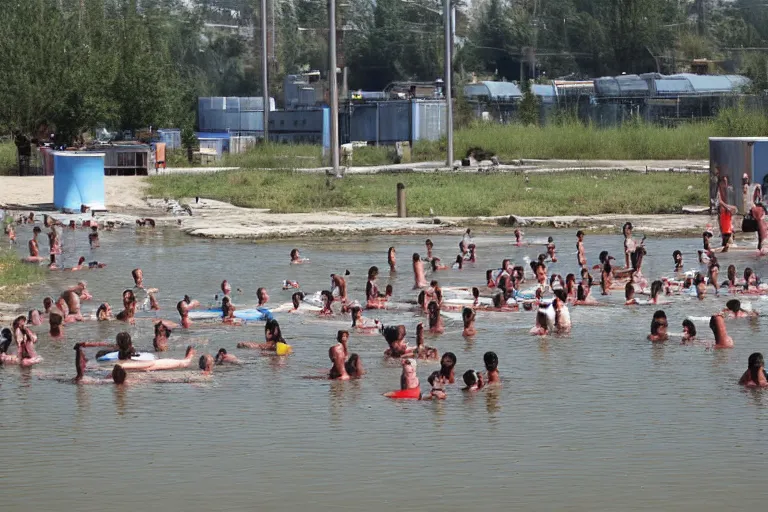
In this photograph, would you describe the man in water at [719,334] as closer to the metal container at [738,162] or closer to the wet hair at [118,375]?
the wet hair at [118,375]

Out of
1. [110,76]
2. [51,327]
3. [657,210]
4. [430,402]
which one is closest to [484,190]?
[657,210]

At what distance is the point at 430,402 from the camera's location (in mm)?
15422

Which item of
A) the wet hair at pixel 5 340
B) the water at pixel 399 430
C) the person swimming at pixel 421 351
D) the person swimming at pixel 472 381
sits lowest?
the water at pixel 399 430

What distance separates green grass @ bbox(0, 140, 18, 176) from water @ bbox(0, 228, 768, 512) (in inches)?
1283

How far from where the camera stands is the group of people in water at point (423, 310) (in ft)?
54.2

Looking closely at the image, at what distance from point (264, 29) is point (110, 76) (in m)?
7.83

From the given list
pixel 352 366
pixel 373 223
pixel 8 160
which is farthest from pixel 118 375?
pixel 8 160

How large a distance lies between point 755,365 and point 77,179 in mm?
26210

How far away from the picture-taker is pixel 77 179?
1513 inches

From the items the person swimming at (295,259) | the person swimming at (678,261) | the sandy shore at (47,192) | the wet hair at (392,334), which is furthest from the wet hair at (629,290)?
the sandy shore at (47,192)

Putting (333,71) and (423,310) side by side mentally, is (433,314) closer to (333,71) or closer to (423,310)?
(423,310)

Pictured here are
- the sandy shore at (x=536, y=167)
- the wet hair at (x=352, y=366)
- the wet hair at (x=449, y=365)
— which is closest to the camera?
the wet hair at (x=449, y=365)

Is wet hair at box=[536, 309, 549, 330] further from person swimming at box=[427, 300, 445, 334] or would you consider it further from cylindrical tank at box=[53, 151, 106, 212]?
cylindrical tank at box=[53, 151, 106, 212]

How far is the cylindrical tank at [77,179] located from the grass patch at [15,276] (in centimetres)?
993
